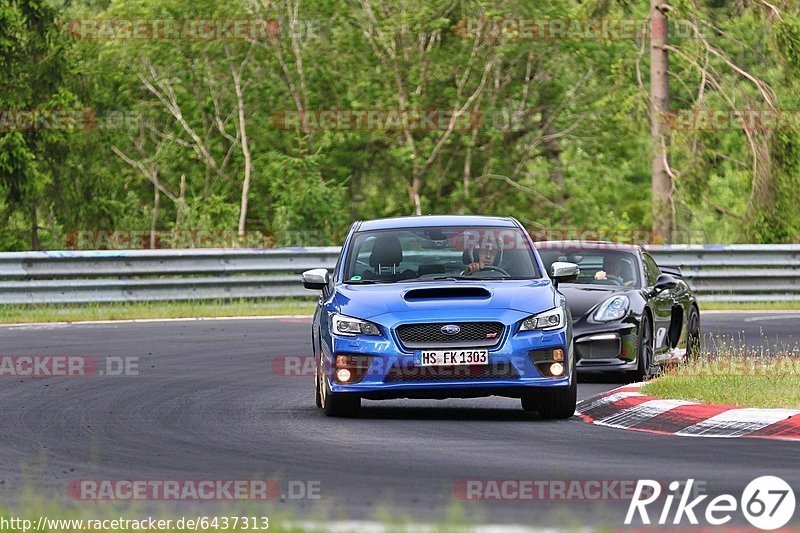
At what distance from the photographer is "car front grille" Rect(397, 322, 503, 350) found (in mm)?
12117

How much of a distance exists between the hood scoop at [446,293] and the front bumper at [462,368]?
31 centimetres

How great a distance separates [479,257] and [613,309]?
2.86 metres

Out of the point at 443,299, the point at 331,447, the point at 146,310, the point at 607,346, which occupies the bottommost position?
the point at 146,310

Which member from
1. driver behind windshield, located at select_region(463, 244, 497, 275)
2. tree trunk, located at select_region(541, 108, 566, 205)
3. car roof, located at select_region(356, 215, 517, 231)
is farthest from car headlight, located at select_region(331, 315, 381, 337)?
tree trunk, located at select_region(541, 108, 566, 205)

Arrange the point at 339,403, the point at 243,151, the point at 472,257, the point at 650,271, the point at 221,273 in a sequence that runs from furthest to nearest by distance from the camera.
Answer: the point at 243,151
the point at 221,273
the point at 650,271
the point at 472,257
the point at 339,403

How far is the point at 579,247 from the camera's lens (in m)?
17.5

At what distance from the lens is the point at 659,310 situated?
16.7 m

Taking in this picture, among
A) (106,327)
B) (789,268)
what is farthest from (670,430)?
(789,268)

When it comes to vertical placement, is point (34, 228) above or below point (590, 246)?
below

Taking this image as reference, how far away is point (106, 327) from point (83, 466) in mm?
13961

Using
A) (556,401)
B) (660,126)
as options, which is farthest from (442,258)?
(660,126)

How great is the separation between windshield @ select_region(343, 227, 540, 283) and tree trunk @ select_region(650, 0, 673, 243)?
21445 mm

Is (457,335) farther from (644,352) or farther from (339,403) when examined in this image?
(644,352)

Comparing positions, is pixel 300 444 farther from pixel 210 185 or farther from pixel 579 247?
pixel 210 185
